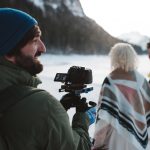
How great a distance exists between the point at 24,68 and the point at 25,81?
2.4 inches

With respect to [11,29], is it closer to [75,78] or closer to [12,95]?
[12,95]

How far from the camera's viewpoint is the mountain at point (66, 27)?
131 feet

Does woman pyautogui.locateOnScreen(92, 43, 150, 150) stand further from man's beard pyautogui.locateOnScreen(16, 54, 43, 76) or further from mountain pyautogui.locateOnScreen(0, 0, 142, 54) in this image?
mountain pyautogui.locateOnScreen(0, 0, 142, 54)

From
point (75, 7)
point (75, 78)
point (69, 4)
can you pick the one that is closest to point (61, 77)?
point (75, 78)

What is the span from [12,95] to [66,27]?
42825 millimetres

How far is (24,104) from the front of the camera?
1459 mm

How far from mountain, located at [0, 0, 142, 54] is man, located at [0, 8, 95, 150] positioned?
35.6m

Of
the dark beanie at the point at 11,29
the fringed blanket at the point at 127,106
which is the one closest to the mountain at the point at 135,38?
the fringed blanket at the point at 127,106

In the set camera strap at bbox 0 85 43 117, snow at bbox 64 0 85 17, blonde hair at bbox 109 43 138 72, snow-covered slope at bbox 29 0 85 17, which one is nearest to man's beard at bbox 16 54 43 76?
camera strap at bbox 0 85 43 117

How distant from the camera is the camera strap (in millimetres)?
1460

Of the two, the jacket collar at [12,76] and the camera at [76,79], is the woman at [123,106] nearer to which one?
the camera at [76,79]

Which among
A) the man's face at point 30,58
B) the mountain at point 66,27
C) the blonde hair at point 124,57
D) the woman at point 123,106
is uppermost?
the man's face at point 30,58

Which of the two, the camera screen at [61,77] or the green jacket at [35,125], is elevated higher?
the green jacket at [35,125]

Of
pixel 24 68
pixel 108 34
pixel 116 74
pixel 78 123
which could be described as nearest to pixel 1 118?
pixel 24 68
